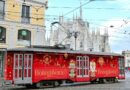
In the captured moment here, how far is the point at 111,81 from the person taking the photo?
34469 mm

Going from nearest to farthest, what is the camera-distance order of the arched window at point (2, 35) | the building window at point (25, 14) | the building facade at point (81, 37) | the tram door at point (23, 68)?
the tram door at point (23, 68) → the arched window at point (2, 35) → the building window at point (25, 14) → the building facade at point (81, 37)

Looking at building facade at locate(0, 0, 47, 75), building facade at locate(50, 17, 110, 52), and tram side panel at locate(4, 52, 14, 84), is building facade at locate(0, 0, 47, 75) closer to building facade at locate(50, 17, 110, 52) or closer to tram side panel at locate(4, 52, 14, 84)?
tram side panel at locate(4, 52, 14, 84)

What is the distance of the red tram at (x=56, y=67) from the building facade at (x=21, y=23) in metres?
10.8

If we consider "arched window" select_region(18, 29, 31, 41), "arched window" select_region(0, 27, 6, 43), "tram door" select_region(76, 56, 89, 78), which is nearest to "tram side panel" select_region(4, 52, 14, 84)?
"tram door" select_region(76, 56, 89, 78)

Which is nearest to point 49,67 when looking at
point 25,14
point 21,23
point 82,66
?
point 82,66

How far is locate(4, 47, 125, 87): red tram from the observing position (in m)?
26.1

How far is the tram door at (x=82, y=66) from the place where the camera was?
3040 centimetres

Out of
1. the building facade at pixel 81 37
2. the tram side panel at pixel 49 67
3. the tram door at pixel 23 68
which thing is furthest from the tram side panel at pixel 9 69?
the building facade at pixel 81 37

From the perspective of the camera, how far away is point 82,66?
30781mm

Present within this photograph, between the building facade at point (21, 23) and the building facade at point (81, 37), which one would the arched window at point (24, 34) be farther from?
the building facade at point (81, 37)

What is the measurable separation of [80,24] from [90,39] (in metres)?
8.89

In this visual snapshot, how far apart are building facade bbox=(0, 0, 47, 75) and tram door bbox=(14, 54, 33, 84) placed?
1198 centimetres

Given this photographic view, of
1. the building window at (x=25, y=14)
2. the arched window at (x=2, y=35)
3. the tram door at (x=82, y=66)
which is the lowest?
the tram door at (x=82, y=66)

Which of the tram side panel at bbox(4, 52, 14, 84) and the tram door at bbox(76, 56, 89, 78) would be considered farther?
the tram door at bbox(76, 56, 89, 78)
